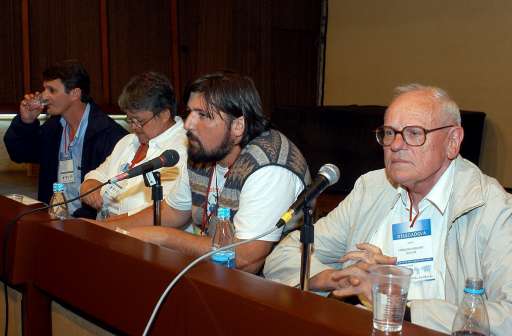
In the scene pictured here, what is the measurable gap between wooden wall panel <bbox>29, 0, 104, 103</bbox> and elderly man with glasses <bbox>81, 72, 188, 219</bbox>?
9.17ft

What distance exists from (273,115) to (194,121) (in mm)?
4504

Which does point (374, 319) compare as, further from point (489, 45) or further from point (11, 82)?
point (489, 45)

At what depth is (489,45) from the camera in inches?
269

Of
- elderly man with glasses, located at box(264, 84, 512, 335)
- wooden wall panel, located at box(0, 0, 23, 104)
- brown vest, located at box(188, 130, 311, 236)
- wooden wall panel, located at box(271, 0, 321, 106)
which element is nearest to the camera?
elderly man with glasses, located at box(264, 84, 512, 335)

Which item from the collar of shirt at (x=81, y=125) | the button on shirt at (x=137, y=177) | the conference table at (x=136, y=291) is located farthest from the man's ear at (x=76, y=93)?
the conference table at (x=136, y=291)

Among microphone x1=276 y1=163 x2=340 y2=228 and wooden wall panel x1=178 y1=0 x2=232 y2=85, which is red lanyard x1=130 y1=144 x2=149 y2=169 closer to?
microphone x1=276 y1=163 x2=340 y2=228

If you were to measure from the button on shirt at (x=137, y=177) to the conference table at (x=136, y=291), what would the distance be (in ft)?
3.23

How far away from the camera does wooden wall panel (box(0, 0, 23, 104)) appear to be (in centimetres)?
559

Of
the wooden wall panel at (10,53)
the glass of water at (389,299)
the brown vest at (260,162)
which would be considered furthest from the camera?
the wooden wall panel at (10,53)

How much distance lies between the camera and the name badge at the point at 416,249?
2062 millimetres

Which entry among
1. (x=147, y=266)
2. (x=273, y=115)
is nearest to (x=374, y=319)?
(x=147, y=266)

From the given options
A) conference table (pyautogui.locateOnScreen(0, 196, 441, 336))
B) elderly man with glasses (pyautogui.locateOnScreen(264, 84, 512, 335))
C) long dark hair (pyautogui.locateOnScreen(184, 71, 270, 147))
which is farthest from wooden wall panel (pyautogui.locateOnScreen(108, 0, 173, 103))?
elderly man with glasses (pyautogui.locateOnScreen(264, 84, 512, 335))

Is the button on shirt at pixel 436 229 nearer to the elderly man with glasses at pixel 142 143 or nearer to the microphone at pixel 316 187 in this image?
the microphone at pixel 316 187

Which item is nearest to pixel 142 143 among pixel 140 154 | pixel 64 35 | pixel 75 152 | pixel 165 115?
pixel 140 154
